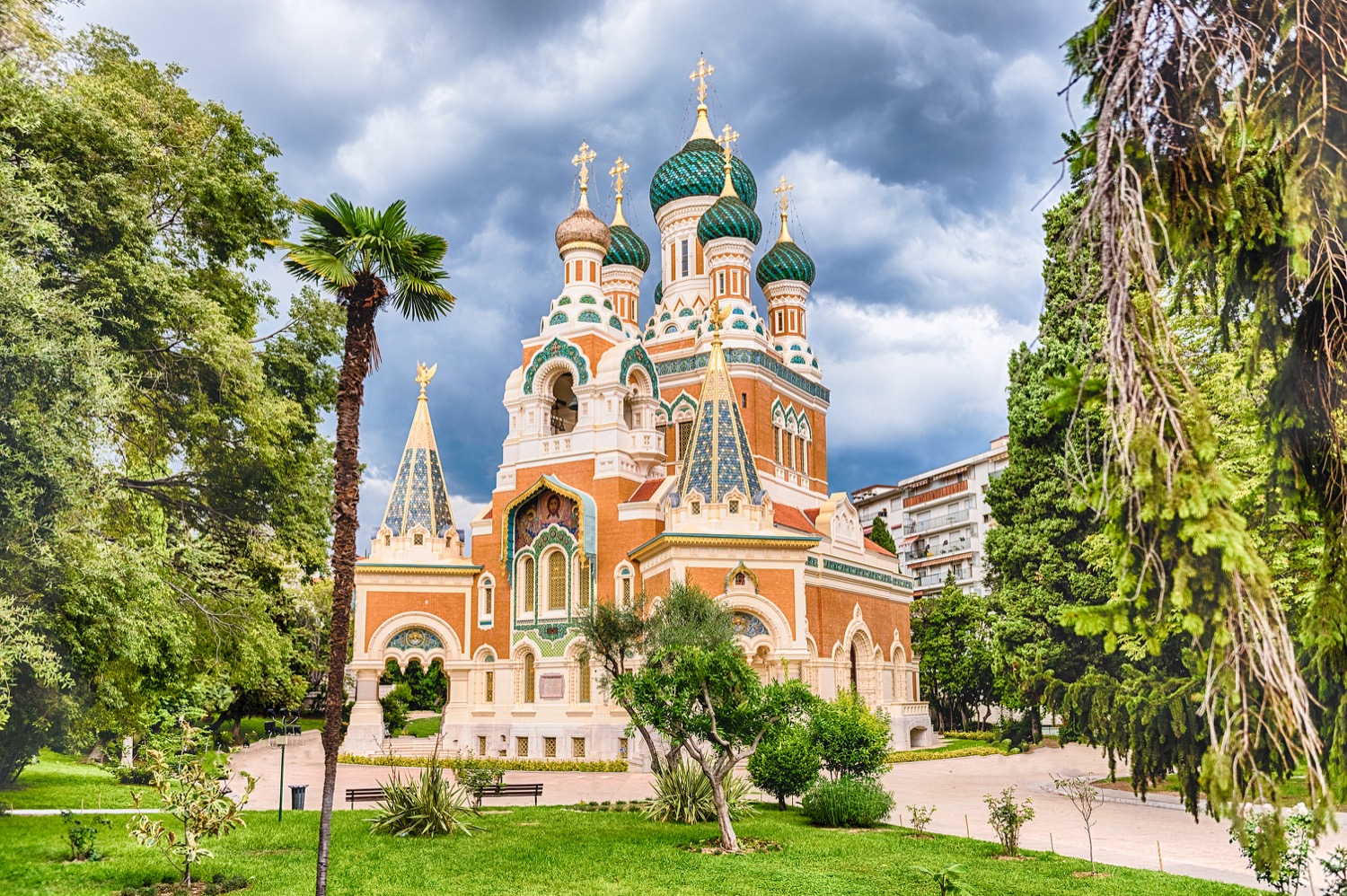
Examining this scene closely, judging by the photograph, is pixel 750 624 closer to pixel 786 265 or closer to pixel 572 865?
pixel 572 865

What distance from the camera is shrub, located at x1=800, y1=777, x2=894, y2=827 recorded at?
14375mm

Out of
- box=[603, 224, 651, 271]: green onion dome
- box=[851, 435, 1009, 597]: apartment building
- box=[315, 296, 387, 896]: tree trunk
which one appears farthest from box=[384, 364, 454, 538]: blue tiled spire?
box=[851, 435, 1009, 597]: apartment building

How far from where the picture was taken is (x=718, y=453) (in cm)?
2398

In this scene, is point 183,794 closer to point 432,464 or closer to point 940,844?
point 940,844

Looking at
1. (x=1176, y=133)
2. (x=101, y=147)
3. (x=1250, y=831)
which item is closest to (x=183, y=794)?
(x=101, y=147)

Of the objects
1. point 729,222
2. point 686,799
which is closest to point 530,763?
point 686,799

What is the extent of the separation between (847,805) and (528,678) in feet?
46.1

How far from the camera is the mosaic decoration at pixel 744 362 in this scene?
Answer: 2941 centimetres

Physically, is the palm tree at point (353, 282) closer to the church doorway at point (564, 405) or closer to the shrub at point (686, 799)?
the shrub at point (686, 799)

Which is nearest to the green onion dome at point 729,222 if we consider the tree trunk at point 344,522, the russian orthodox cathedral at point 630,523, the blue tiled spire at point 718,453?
the russian orthodox cathedral at point 630,523

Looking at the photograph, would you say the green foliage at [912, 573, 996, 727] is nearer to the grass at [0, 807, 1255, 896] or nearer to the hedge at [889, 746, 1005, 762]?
the hedge at [889, 746, 1005, 762]

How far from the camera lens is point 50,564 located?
33.4 ft

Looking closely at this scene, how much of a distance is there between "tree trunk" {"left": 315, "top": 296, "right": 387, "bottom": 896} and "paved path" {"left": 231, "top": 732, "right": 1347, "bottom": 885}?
8157 mm

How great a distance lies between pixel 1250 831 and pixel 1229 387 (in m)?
11.5
